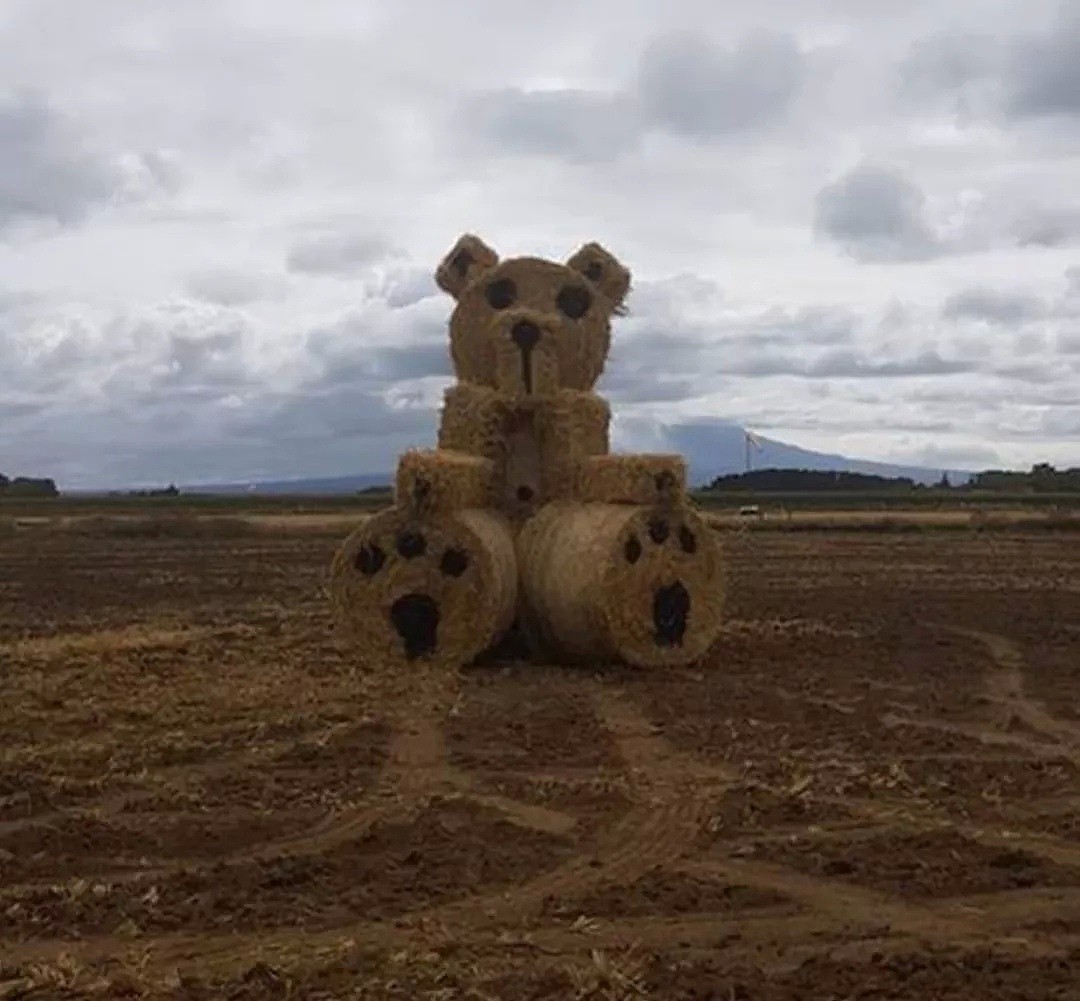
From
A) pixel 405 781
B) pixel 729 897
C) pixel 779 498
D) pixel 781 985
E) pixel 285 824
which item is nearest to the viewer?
pixel 781 985

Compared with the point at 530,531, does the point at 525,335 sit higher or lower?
higher

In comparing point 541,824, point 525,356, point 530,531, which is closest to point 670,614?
point 530,531

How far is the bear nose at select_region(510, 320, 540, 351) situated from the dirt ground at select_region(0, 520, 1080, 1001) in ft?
10.5

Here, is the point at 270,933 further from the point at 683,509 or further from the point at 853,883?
the point at 683,509

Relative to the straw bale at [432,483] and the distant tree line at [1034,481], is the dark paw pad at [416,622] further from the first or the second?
the distant tree line at [1034,481]

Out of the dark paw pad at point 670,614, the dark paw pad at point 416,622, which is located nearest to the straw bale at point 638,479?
the dark paw pad at point 670,614

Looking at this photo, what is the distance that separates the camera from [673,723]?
14.0 metres

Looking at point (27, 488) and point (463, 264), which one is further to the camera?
point (27, 488)

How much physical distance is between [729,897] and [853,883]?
666 mm

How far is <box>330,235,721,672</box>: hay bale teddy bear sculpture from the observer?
1705 cm

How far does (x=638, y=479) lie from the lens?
17.5 m

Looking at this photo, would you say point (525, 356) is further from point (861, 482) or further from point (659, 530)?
point (861, 482)

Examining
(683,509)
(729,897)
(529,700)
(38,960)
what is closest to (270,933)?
(38,960)

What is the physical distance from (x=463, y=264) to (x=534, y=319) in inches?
74.4
